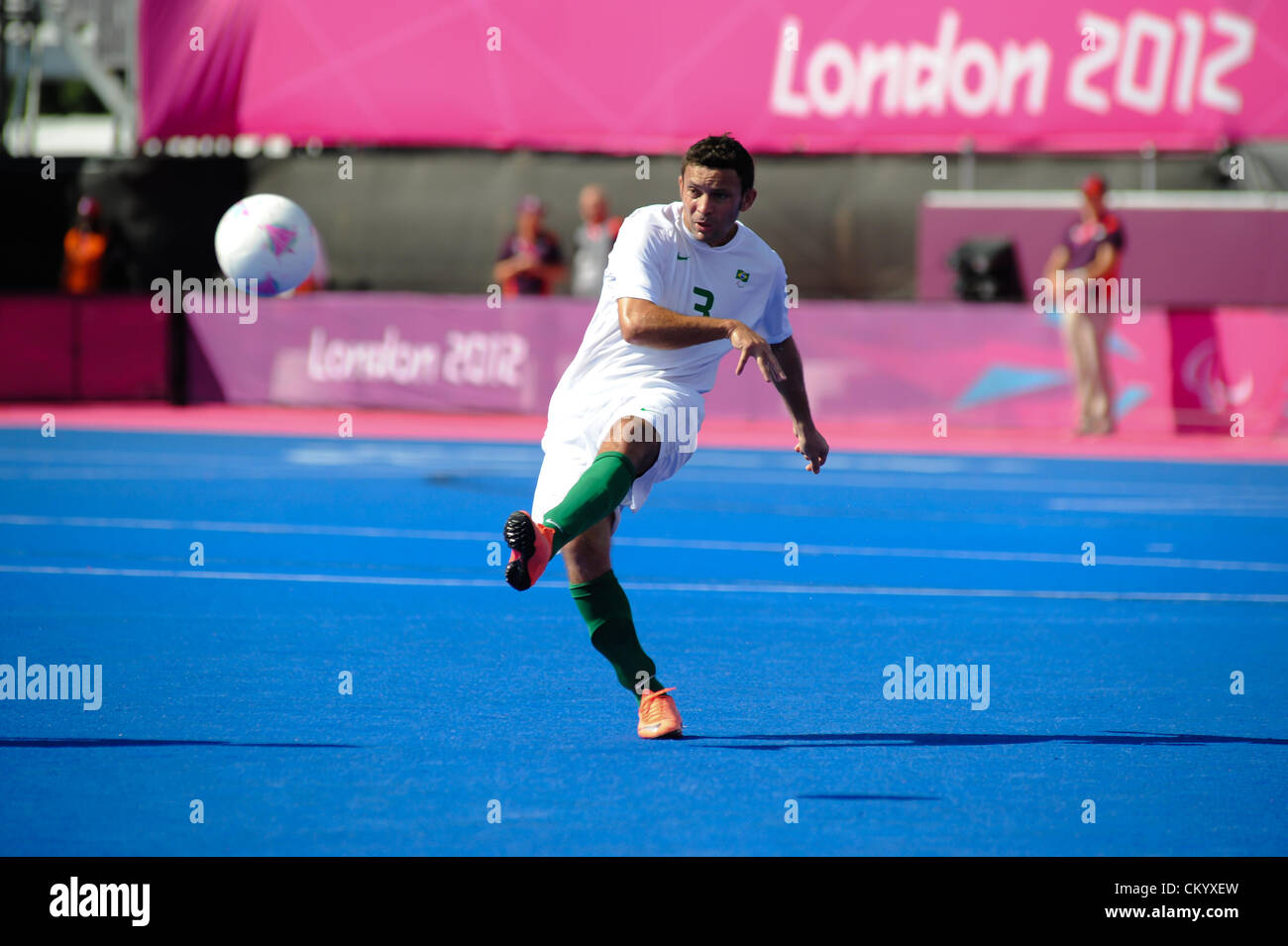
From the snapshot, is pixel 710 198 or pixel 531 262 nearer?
pixel 710 198

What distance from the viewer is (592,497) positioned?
6039 mm

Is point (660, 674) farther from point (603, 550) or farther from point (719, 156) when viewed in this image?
point (719, 156)

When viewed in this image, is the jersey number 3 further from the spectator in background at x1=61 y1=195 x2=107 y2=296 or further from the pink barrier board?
the spectator in background at x1=61 y1=195 x2=107 y2=296

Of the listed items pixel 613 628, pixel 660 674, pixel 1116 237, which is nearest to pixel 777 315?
pixel 613 628

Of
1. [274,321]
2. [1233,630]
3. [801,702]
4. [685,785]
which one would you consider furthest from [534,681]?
[274,321]

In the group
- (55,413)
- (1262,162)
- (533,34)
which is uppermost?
(533,34)

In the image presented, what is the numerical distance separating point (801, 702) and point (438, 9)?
68.4 feet

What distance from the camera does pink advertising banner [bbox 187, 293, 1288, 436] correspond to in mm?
19609

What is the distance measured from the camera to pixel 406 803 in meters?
5.37

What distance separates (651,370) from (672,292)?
0.91 ft

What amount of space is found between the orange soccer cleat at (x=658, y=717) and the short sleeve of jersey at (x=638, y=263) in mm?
1339

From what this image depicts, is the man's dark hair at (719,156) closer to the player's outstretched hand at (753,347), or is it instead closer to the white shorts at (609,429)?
the player's outstretched hand at (753,347)

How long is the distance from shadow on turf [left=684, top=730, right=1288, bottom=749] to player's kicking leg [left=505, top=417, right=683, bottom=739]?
0.73 feet
